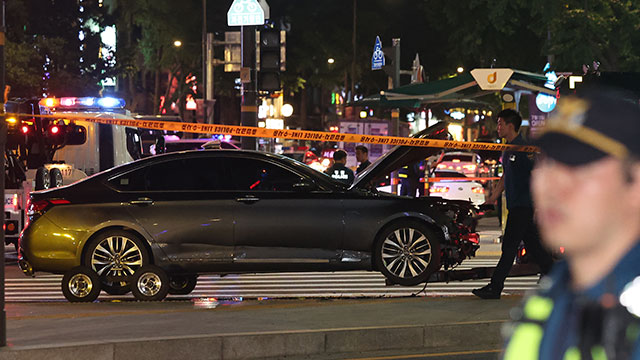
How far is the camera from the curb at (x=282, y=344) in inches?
318

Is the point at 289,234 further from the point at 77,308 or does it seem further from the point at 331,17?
the point at 331,17

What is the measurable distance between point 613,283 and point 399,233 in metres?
10.4

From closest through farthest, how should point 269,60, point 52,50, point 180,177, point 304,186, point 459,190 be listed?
point 180,177, point 304,186, point 269,60, point 459,190, point 52,50

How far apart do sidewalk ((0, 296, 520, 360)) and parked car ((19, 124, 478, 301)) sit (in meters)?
0.90

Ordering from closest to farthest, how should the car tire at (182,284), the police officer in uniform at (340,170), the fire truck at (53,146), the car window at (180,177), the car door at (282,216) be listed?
1. the car door at (282,216)
2. the car window at (180,177)
3. the car tire at (182,284)
4. the fire truck at (53,146)
5. the police officer in uniform at (340,170)

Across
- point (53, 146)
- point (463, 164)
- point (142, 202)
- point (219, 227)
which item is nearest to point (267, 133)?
point (219, 227)

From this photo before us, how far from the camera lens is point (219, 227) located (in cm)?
1154

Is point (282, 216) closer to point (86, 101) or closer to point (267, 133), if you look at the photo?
point (267, 133)

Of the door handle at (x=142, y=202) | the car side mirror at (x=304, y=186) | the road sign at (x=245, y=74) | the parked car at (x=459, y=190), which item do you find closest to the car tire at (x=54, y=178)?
the road sign at (x=245, y=74)

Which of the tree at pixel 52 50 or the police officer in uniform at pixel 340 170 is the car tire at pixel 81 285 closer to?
the police officer in uniform at pixel 340 170

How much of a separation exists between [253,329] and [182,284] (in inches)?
137

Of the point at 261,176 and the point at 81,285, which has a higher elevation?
the point at 261,176

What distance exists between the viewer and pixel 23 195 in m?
16.7

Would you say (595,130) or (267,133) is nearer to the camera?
(595,130)
